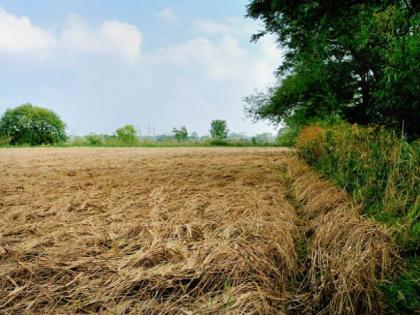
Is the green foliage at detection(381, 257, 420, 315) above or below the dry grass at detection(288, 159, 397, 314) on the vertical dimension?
below

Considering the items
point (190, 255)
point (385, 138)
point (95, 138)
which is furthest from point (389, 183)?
point (95, 138)

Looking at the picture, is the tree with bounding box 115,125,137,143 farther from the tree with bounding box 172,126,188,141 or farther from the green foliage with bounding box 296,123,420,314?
the green foliage with bounding box 296,123,420,314

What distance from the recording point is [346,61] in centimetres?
748

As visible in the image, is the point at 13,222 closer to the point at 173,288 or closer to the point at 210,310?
the point at 173,288

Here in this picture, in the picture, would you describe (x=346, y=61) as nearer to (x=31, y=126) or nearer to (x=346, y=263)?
(x=346, y=263)

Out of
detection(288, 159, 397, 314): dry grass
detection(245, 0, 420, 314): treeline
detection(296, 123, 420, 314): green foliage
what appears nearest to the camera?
detection(288, 159, 397, 314): dry grass

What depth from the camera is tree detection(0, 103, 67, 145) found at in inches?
754

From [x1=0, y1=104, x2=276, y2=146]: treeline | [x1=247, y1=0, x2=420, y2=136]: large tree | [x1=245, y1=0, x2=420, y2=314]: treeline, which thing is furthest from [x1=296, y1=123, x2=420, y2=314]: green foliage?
[x1=0, y1=104, x2=276, y2=146]: treeline

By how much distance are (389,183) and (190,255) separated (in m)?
1.42

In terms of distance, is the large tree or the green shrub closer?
the large tree

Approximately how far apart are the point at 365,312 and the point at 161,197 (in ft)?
5.26

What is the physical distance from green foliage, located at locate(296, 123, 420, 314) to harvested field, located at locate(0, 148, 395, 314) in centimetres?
9

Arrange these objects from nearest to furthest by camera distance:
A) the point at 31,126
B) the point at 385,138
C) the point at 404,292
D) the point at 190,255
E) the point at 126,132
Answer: the point at 404,292 < the point at 190,255 < the point at 385,138 < the point at 31,126 < the point at 126,132

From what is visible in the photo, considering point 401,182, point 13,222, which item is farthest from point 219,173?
point 13,222
